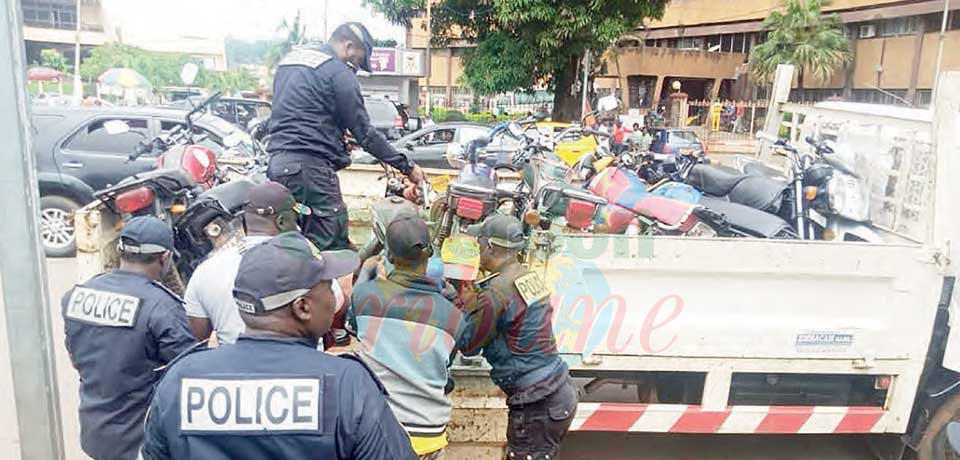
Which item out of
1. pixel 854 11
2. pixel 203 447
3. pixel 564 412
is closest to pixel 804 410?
pixel 564 412

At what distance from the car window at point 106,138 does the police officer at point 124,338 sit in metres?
5.67

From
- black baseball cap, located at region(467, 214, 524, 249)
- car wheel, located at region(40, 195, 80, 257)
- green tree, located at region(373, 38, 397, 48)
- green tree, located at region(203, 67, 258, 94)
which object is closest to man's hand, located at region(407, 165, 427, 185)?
black baseball cap, located at region(467, 214, 524, 249)

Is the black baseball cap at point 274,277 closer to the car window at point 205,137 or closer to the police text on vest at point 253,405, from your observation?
the police text on vest at point 253,405

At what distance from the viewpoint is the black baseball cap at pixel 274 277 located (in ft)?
5.40

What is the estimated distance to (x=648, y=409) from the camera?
3566mm

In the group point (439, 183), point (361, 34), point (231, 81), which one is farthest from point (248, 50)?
point (361, 34)

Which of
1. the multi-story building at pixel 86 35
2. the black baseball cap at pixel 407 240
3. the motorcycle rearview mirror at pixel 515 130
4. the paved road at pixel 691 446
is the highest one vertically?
the multi-story building at pixel 86 35

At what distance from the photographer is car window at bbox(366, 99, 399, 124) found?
1581 centimetres

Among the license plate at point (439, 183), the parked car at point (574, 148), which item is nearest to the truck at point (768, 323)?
the license plate at point (439, 183)

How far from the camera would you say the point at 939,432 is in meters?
3.65

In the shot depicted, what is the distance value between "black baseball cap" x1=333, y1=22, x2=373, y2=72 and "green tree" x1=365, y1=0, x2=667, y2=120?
516 inches

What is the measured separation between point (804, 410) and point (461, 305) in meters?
2.00

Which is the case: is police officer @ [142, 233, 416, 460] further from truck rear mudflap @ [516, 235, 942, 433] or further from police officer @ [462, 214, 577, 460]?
truck rear mudflap @ [516, 235, 942, 433]

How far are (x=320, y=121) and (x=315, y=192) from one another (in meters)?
0.35
